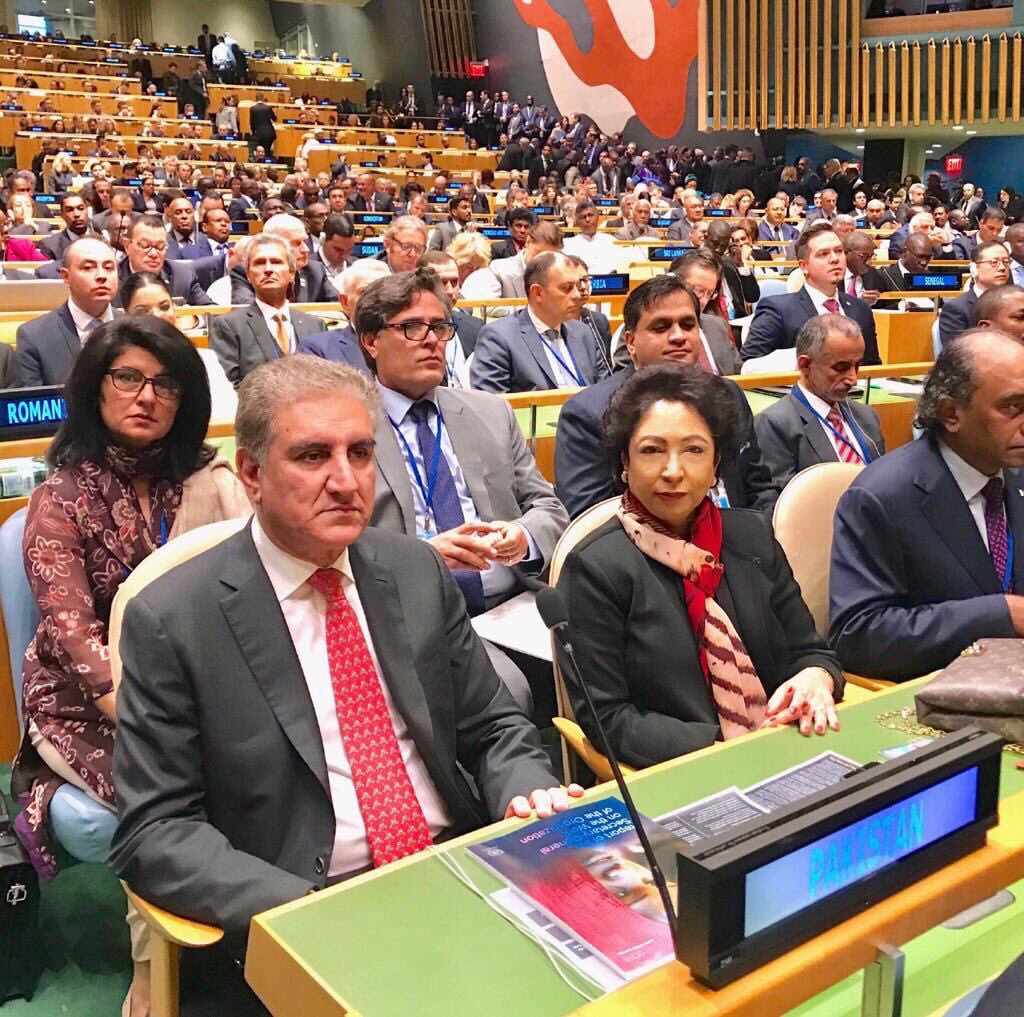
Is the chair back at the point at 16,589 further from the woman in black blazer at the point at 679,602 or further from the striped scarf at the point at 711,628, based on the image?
the striped scarf at the point at 711,628

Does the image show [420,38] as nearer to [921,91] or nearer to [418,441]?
[921,91]

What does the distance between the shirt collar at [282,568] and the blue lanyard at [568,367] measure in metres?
3.29

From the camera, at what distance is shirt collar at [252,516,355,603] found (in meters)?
1.61

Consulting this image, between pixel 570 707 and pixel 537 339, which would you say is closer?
pixel 570 707

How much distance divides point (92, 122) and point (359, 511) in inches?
675

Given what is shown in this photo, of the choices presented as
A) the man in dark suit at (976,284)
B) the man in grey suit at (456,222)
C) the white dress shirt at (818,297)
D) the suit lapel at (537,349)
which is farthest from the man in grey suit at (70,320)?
the man in grey suit at (456,222)

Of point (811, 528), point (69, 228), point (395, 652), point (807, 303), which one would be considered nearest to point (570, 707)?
point (395, 652)

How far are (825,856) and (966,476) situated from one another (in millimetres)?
1633

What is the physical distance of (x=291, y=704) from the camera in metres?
1.56

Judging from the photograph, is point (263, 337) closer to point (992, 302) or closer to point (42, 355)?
point (42, 355)

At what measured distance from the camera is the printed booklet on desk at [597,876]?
1.11 m

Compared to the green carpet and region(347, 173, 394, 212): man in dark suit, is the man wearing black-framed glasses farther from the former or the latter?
region(347, 173, 394, 212): man in dark suit

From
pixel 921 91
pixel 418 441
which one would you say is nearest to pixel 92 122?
pixel 921 91

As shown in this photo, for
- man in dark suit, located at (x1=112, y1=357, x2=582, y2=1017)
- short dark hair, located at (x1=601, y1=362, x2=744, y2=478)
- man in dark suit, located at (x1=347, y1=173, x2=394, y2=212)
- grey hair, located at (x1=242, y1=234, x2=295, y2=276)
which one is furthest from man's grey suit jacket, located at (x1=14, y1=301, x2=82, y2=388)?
man in dark suit, located at (x1=347, y1=173, x2=394, y2=212)
